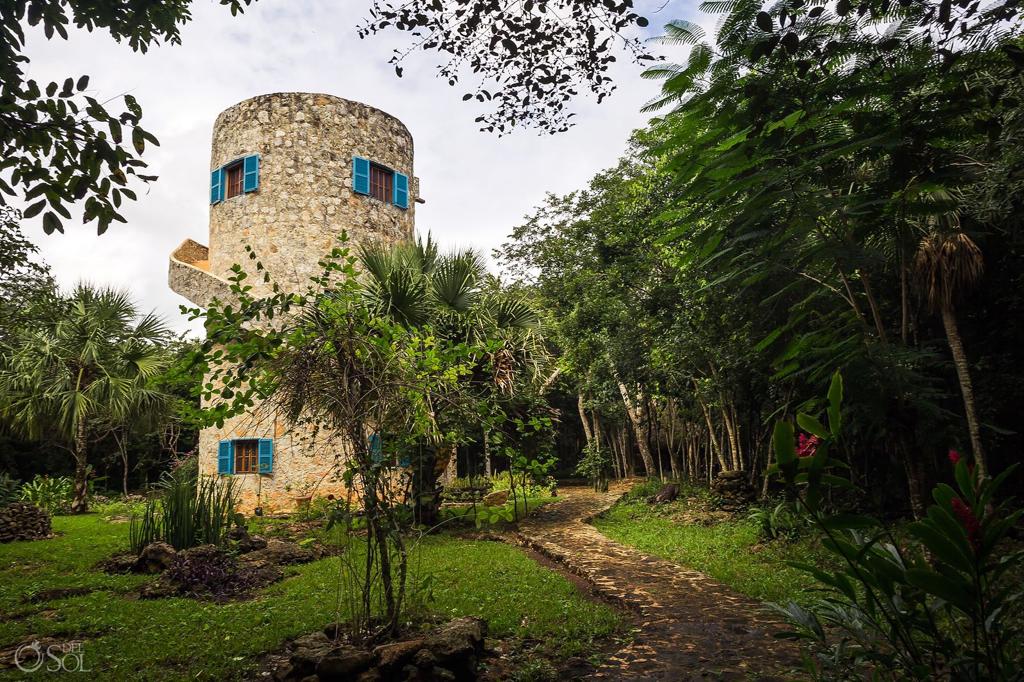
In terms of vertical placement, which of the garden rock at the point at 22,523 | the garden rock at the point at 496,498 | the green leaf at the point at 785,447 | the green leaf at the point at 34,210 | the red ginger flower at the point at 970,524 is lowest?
the garden rock at the point at 496,498

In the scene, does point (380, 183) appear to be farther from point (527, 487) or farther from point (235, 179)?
point (527, 487)

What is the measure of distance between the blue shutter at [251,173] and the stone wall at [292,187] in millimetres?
104

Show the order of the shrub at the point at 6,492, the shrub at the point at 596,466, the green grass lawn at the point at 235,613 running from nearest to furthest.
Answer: the green grass lawn at the point at 235,613 → the shrub at the point at 6,492 → the shrub at the point at 596,466

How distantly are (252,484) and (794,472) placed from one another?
38.5 feet

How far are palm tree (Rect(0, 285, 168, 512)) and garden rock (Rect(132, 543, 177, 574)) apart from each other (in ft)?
23.0

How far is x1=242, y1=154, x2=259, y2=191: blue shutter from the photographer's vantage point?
12.1m

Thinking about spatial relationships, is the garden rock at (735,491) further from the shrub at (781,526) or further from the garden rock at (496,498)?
the garden rock at (496,498)

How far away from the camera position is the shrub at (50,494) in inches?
537

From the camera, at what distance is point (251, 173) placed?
39.8ft

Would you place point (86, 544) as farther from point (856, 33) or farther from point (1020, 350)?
point (1020, 350)

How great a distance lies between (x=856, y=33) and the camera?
2738mm

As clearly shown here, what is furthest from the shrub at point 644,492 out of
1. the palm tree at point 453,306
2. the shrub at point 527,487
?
the palm tree at point 453,306

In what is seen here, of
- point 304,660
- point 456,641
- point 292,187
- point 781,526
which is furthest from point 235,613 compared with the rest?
point 292,187

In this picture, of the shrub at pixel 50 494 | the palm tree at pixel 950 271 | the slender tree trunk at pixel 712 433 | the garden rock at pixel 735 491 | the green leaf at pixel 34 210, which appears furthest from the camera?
the shrub at pixel 50 494
